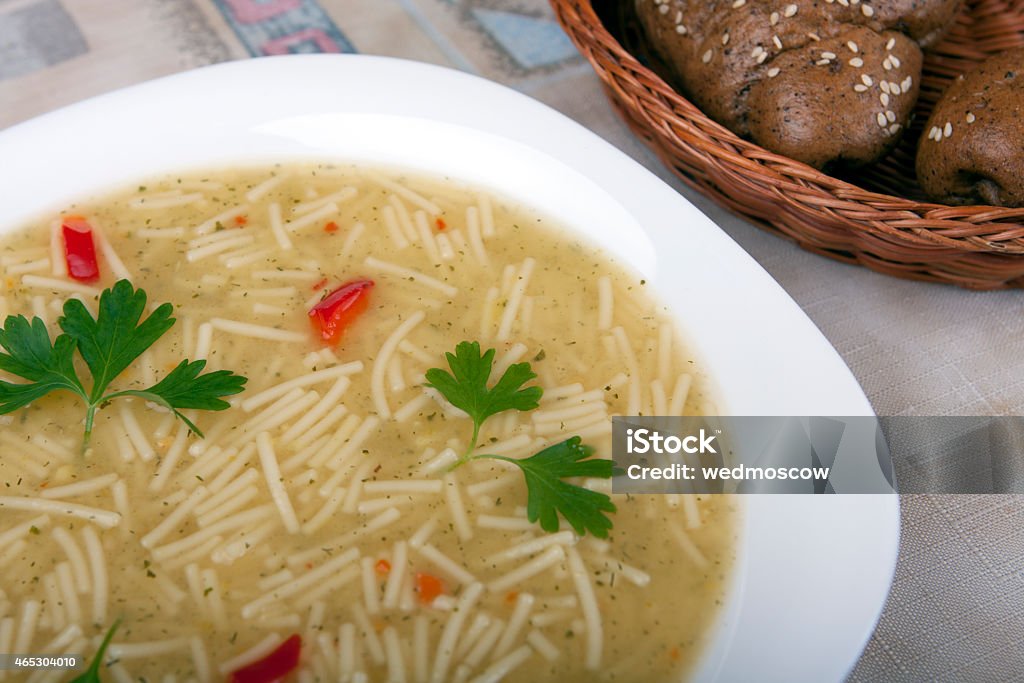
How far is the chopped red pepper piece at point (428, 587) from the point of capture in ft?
6.29

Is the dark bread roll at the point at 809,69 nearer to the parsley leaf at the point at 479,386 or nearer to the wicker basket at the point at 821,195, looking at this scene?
the wicker basket at the point at 821,195

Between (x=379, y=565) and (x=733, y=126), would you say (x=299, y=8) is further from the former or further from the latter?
(x=379, y=565)

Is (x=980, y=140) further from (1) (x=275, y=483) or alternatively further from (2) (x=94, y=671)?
(2) (x=94, y=671)

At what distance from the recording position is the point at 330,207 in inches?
102

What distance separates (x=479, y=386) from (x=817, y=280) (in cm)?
123

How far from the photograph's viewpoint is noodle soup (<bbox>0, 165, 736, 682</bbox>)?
188 centimetres

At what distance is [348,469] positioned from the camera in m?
2.09

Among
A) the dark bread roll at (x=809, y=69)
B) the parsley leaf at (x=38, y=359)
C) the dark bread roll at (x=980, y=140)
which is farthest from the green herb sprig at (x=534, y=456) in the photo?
the dark bread roll at (x=980, y=140)

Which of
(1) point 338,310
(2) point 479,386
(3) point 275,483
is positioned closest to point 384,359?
(1) point 338,310

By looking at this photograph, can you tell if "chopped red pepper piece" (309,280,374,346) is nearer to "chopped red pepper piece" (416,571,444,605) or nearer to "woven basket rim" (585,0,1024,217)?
"chopped red pepper piece" (416,571,444,605)

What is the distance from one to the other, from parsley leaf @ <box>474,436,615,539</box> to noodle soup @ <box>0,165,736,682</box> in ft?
0.12

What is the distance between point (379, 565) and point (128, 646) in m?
0.50

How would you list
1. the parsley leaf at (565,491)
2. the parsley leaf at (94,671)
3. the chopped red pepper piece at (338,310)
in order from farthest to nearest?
the chopped red pepper piece at (338,310) → the parsley leaf at (565,491) → the parsley leaf at (94,671)

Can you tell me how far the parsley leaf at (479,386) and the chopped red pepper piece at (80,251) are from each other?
956 millimetres
